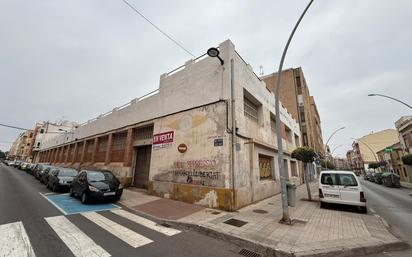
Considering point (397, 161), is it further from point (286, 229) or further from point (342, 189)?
point (286, 229)

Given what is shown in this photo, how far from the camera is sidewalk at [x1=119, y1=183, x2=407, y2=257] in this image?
4.19 meters

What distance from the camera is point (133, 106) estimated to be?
49.1ft

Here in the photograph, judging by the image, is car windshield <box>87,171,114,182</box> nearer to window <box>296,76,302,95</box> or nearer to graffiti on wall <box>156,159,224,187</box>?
graffiti on wall <box>156,159,224,187</box>

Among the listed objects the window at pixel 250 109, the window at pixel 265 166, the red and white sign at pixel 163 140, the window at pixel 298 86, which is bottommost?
the window at pixel 265 166

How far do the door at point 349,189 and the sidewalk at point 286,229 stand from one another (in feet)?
2.46

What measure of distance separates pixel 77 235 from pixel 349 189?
10.3 m

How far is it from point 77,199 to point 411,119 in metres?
39.0

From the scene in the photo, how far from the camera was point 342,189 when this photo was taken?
8.19m

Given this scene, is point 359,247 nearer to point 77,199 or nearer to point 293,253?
point 293,253

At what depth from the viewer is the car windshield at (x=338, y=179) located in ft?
26.9

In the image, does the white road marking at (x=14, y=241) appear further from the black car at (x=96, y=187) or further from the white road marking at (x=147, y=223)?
the black car at (x=96, y=187)

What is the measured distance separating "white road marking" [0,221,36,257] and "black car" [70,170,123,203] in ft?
10.2

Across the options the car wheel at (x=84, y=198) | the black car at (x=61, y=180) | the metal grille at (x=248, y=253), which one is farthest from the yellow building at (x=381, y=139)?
the black car at (x=61, y=180)

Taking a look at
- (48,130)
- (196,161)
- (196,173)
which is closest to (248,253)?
(196,173)
